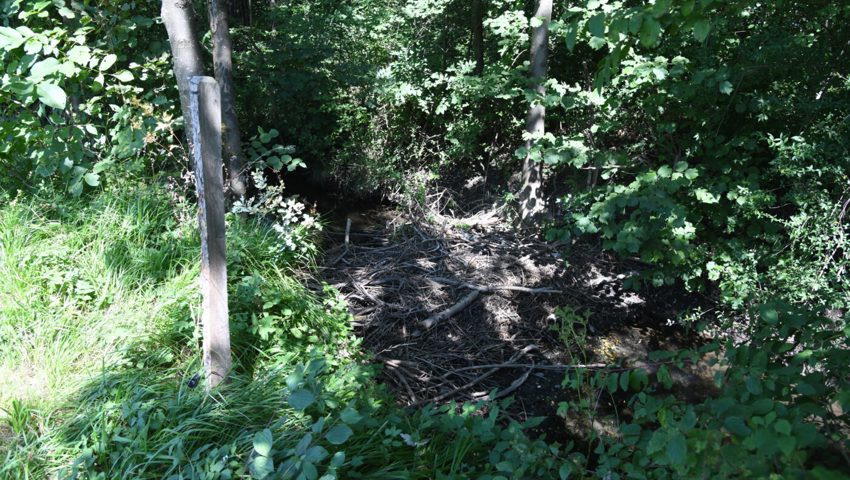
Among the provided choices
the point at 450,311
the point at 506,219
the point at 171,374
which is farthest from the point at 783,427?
the point at 506,219

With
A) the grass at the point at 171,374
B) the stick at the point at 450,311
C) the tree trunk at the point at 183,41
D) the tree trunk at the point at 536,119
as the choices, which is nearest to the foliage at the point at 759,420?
the grass at the point at 171,374

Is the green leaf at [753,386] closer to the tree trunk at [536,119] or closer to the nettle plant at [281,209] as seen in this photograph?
the nettle plant at [281,209]

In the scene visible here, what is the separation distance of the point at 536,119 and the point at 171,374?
165 inches

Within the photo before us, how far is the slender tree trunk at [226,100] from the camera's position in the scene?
486cm

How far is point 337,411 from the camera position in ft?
8.11

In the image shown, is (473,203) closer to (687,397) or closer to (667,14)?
(687,397)

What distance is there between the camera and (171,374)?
291cm

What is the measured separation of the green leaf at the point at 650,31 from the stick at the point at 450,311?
288 cm

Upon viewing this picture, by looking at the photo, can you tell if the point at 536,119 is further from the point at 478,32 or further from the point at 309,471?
the point at 309,471

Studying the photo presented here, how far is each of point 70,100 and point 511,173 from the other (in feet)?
14.9

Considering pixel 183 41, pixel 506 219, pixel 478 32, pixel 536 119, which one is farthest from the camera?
pixel 478 32

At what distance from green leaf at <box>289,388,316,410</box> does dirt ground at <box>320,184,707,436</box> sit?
1788 millimetres

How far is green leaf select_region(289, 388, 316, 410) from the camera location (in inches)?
76.4

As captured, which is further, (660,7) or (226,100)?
(226,100)
